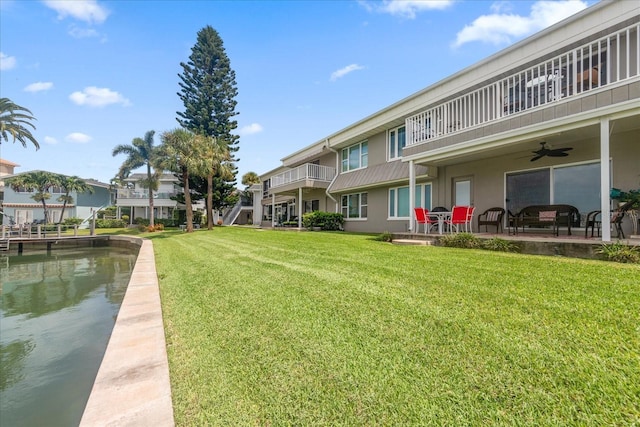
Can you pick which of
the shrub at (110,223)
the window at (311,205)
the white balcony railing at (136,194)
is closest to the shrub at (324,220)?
the window at (311,205)

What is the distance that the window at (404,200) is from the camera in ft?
38.5

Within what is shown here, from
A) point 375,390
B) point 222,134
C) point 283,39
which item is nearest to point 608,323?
point 375,390

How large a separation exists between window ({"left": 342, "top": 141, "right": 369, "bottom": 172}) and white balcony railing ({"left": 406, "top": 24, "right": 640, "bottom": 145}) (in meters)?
5.02

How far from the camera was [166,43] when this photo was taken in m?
14.2

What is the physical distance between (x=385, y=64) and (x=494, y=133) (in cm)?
809

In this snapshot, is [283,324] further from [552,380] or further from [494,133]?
[494,133]

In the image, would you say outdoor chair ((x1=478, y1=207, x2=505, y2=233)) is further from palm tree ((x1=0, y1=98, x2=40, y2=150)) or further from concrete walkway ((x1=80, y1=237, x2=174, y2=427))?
palm tree ((x1=0, y1=98, x2=40, y2=150))

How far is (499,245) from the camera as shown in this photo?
650 cm

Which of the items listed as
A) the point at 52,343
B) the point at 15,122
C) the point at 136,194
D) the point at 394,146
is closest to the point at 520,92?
the point at 394,146

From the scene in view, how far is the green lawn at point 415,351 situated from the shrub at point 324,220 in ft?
38.2

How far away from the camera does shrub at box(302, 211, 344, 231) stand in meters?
15.8

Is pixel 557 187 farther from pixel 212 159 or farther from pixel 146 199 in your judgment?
pixel 146 199

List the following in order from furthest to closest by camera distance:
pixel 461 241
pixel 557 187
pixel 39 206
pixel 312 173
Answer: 1. pixel 39 206
2. pixel 312 173
3. pixel 557 187
4. pixel 461 241

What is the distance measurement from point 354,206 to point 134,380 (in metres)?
14.3
